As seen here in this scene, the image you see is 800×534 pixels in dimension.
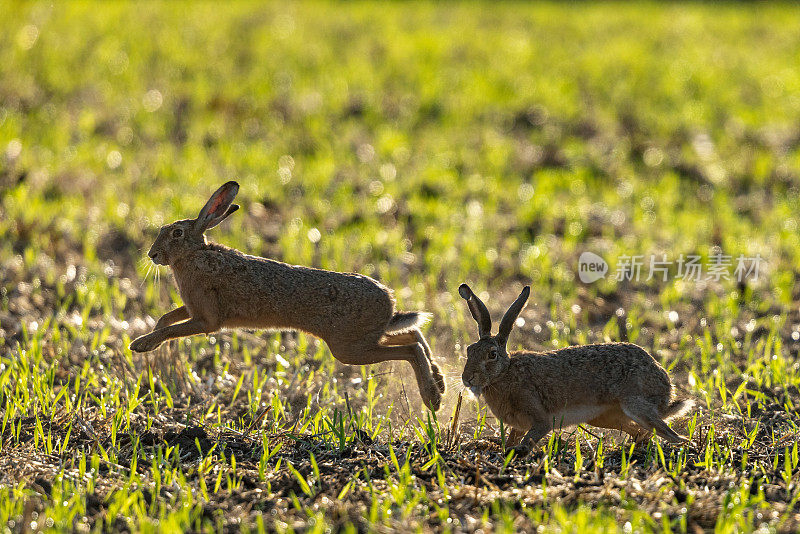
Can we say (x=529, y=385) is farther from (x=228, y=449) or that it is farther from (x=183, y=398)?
(x=183, y=398)

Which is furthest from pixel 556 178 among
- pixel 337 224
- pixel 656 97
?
pixel 656 97

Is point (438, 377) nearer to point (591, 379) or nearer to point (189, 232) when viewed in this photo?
point (591, 379)

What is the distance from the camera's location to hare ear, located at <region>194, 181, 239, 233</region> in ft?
17.9

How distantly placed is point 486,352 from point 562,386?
0.44m

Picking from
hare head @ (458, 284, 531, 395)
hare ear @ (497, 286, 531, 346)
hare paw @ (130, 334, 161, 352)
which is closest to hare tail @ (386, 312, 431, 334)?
hare head @ (458, 284, 531, 395)

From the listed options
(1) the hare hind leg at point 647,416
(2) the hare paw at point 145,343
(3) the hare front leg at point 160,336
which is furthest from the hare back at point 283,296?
(1) the hare hind leg at point 647,416

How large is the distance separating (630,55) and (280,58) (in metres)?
6.09

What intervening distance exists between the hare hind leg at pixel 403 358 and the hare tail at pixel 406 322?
0.10m

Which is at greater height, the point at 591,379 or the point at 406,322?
the point at 406,322

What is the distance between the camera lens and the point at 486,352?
511 centimetres

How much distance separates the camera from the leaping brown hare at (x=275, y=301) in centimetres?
541

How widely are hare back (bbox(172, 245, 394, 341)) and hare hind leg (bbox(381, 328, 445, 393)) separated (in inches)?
9.2

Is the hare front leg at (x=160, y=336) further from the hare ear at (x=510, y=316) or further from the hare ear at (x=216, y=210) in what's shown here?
the hare ear at (x=510, y=316)

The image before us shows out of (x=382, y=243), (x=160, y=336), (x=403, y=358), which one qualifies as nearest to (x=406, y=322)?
(x=403, y=358)
